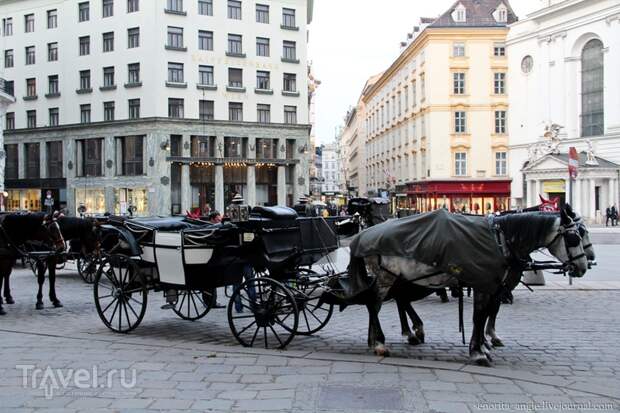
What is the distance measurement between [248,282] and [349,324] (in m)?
2.34

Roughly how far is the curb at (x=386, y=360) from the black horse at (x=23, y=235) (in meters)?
2.15

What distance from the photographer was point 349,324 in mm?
9414

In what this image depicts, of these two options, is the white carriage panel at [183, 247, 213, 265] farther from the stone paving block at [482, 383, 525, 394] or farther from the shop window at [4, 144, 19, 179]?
the shop window at [4, 144, 19, 179]

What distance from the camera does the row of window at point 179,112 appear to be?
139ft

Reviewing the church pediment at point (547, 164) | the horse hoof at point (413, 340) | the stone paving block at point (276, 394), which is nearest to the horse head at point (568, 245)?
the horse hoof at point (413, 340)

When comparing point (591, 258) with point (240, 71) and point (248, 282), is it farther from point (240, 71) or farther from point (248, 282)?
point (240, 71)

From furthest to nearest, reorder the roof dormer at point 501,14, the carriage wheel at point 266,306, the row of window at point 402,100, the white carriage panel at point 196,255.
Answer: the roof dormer at point 501,14
the row of window at point 402,100
the white carriage panel at point 196,255
the carriage wheel at point 266,306

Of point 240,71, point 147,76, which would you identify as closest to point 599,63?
point 240,71

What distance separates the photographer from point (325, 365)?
6812 millimetres

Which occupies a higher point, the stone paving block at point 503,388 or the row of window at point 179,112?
the row of window at point 179,112

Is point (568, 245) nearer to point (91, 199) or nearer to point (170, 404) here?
point (170, 404)

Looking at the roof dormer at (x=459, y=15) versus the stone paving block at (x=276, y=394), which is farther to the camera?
the roof dormer at (x=459, y=15)

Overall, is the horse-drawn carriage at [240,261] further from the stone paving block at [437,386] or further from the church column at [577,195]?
the church column at [577,195]

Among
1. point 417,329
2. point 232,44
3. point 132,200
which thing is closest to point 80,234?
point 417,329
